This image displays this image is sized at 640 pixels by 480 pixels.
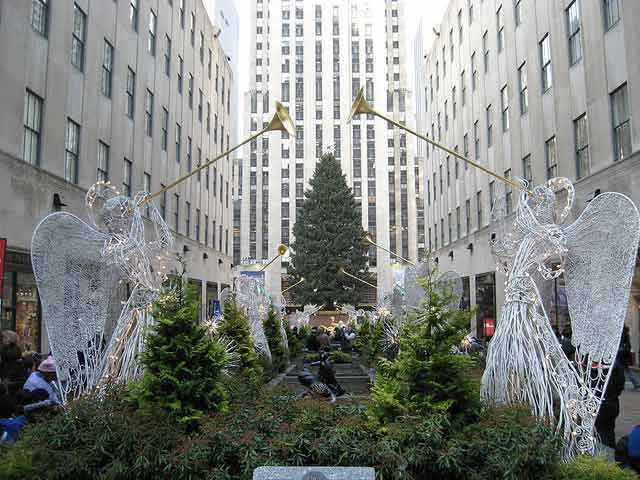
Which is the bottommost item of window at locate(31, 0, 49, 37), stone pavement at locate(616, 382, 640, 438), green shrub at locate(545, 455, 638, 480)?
stone pavement at locate(616, 382, 640, 438)

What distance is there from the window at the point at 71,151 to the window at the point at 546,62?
18.3 metres

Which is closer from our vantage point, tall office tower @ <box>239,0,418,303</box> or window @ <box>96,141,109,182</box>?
window @ <box>96,141,109,182</box>

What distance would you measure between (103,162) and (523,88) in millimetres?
18977

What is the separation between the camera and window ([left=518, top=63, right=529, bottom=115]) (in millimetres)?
27292

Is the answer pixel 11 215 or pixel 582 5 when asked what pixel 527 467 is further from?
pixel 582 5

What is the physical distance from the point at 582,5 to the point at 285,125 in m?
12.6

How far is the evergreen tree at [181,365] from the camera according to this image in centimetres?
878

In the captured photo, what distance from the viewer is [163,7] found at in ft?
104

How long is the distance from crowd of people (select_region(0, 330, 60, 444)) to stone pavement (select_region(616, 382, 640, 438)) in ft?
33.8

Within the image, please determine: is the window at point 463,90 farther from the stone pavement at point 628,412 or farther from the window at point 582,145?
the stone pavement at point 628,412

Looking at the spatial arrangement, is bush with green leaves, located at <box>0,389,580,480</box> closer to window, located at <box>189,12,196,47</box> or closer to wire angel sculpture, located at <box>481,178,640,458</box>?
wire angel sculpture, located at <box>481,178,640,458</box>

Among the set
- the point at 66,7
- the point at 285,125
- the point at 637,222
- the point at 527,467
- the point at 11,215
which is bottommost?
the point at 527,467

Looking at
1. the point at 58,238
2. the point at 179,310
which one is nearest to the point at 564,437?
the point at 179,310

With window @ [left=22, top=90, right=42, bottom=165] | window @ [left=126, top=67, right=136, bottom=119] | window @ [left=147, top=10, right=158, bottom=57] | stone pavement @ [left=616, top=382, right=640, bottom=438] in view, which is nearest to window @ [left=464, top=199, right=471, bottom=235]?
window @ [left=147, top=10, right=158, bottom=57]
